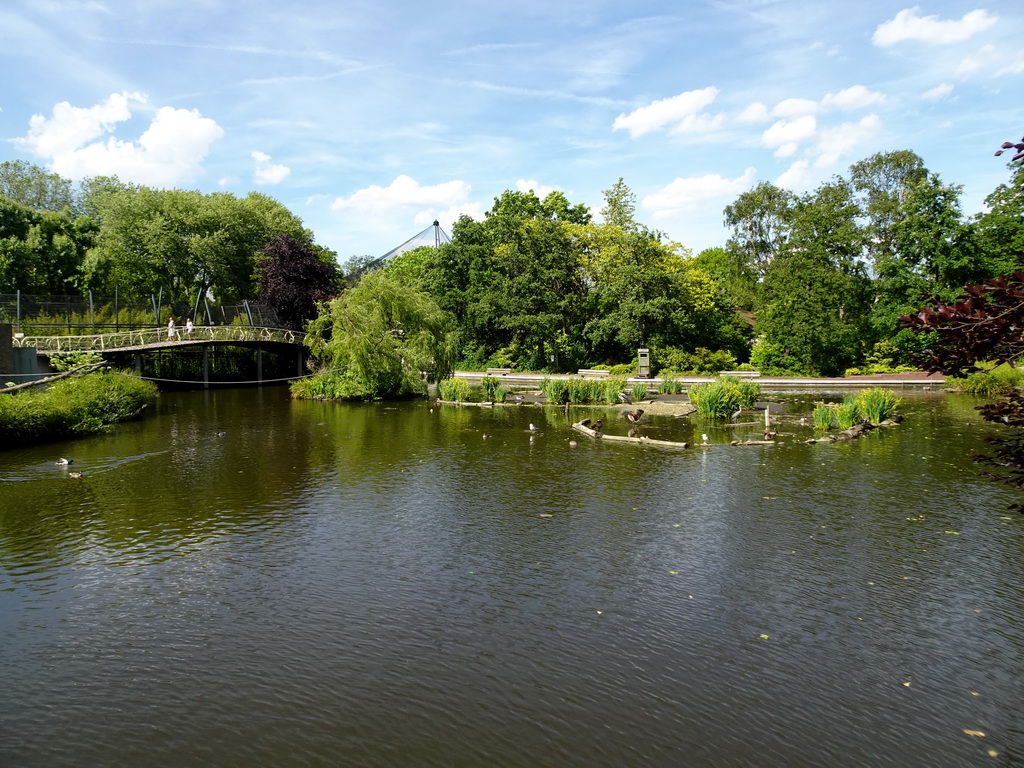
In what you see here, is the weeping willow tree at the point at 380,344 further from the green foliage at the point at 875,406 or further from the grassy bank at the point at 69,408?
the green foliage at the point at 875,406

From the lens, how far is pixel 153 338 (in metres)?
40.4

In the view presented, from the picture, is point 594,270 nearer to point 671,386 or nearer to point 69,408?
point 671,386

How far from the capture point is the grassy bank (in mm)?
20734

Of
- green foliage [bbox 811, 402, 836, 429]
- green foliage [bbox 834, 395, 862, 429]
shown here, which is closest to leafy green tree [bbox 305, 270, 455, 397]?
green foliage [bbox 811, 402, 836, 429]

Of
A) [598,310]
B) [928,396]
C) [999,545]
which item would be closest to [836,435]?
[999,545]

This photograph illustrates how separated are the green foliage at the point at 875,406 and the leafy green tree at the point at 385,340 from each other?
767 inches

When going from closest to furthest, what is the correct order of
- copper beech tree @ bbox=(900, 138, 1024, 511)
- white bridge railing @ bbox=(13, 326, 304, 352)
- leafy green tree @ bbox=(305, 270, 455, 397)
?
copper beech tree @ bbox=(900, 138, 1024, 511) → leafy green tree @ bbox=(305, 270, 455, 397) → white bridge railing @ bbox=(13, 326, 304, 352)

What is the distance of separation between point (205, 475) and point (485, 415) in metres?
13.2

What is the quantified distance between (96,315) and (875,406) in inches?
1696

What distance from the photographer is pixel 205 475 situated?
17359 millimetres

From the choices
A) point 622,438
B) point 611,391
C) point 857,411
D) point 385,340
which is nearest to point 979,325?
point 622,438

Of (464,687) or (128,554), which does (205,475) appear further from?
(464,687)

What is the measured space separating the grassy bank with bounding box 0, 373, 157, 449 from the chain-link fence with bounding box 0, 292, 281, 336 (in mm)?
11004

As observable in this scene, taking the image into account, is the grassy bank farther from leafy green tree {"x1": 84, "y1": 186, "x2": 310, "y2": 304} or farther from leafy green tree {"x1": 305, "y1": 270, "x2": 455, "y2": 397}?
leafy green tree {"x1": 84, "y1": 186, "x2": 310, "y2": 304}
